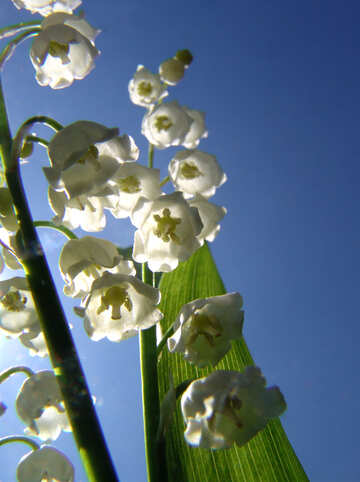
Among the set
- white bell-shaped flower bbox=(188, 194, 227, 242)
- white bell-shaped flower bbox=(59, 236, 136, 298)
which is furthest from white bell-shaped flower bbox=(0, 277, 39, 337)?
white bell-shaped flower bbox=(188, 194, 227, 242)

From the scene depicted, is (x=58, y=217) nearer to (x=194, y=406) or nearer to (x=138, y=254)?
(x=138, y=254)

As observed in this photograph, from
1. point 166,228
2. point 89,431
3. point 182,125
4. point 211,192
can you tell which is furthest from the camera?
point 182,125

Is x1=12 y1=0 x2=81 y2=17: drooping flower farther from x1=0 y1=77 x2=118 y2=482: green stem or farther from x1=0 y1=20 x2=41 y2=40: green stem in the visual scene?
x1=0 y1=77 x2=118 y2=482: green stem

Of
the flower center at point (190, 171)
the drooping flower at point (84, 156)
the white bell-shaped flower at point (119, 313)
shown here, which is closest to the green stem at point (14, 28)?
the drooping flower at point (84, 156)

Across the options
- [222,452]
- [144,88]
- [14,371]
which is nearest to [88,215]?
[14,371]

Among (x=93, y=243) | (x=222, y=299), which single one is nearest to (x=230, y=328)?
(x=222, y=299)

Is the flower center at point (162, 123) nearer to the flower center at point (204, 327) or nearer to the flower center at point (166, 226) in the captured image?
the flower center at point (166, 226)

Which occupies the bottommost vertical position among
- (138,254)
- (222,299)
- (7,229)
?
(222,299)
